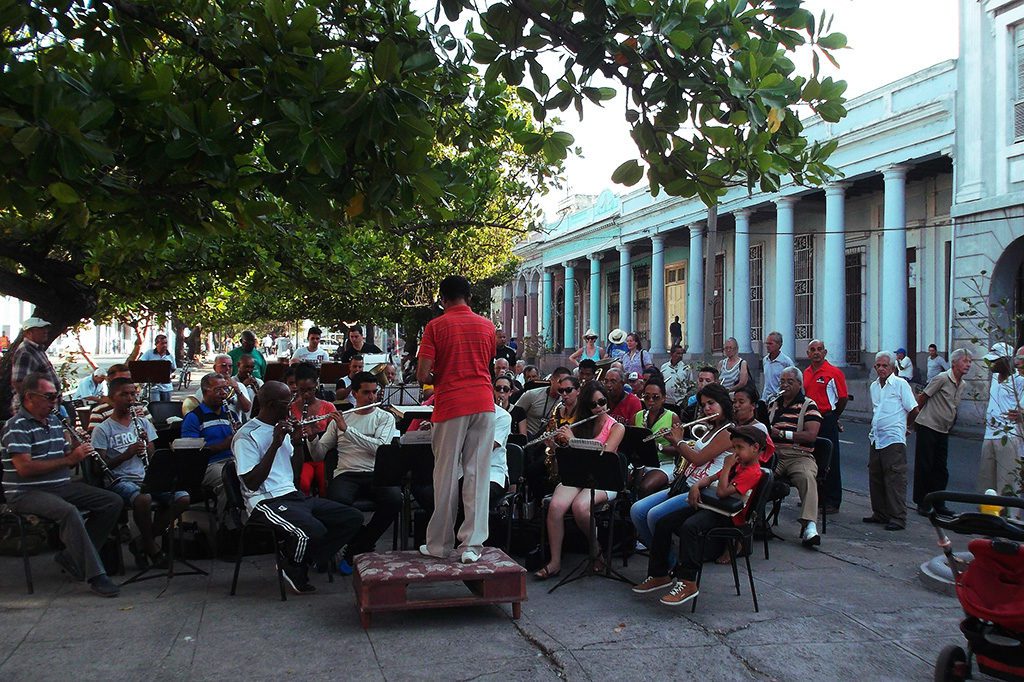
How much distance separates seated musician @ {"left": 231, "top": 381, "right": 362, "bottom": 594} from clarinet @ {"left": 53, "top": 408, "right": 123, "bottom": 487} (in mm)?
1188

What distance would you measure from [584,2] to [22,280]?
7662 mm

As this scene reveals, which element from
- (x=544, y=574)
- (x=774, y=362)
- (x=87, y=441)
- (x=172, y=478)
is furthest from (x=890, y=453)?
(x=87, y=441)

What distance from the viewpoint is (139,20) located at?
19.9ft

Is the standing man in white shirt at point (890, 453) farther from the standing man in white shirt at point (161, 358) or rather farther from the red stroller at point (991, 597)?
the standing man in white shirt at point (161, 358)

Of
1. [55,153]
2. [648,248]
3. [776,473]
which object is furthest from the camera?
[648,248]

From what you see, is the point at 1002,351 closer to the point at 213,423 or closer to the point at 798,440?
the point at 798,440

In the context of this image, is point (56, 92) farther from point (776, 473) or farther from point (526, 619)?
point (776, 473)

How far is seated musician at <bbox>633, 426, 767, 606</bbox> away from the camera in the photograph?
6.10 metres

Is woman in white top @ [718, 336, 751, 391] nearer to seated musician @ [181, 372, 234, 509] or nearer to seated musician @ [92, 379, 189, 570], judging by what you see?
seated musician @ [181, 372, 234, 509]

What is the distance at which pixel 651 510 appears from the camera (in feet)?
22.2

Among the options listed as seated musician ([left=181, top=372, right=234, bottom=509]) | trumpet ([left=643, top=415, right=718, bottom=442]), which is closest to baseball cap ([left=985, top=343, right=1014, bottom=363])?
trumpet ([left=643, top=415, right=718, bottom=442])

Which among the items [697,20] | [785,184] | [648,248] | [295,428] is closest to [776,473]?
[295,428]

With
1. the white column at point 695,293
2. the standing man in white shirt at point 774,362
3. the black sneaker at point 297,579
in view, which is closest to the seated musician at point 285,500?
the black sneaker at point 297,579

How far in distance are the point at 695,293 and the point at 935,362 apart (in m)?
10.0
